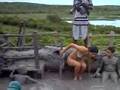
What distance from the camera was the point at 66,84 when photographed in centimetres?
956

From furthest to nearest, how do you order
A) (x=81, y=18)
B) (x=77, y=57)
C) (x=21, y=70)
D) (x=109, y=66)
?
(x=81, y=18) < (x=77, y=57) < (x=21, y=70) < (x=109, y=66)

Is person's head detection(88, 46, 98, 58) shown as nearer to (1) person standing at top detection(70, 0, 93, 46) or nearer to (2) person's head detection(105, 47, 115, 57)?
(1) person standing at top detection(70, 0, 93, 46)

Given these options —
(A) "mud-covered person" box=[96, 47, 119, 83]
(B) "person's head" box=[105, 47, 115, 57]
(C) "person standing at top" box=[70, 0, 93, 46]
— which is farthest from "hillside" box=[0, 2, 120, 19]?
(B) "person's head" box=[105, 47, 115, 57]

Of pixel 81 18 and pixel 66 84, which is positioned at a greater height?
pixel 81 18

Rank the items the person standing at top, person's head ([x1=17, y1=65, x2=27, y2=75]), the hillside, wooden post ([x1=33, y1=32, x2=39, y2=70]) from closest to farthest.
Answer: person's head ([x1=17, y1=65, x2=27, y2=75]), wooden post ([x1=33, y1=32, x2=39, y2=70]), the person standing at top, the hillside

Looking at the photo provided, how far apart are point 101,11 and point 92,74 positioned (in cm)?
6158

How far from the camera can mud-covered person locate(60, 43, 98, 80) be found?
9.68 metres

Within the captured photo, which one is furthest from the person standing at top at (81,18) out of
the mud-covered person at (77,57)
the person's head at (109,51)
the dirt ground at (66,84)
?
the person's head at (109,51)

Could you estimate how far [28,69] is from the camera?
984cm

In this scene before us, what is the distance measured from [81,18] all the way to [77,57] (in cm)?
101

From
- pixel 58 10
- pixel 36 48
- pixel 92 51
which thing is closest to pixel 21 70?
pixel 36 48

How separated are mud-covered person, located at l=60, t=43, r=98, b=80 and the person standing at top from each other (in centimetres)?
54

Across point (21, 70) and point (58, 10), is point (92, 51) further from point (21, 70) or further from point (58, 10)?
point (58, 10)

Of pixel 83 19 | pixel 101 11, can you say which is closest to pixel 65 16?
pixel 101 11
